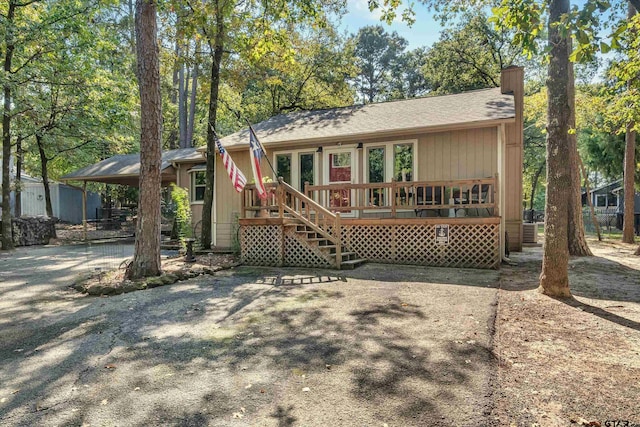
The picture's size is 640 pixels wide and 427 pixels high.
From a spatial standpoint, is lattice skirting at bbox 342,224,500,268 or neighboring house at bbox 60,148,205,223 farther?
neighboring house at bbox 60,148,205,223

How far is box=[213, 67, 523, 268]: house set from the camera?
828 centimetres

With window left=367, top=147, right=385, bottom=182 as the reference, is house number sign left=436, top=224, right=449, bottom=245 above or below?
below

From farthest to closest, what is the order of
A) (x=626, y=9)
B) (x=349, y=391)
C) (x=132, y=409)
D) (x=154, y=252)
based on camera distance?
(x=626, y=9) → (x=154, y=252) → (x=349, y=391) → (x=132, y=409)

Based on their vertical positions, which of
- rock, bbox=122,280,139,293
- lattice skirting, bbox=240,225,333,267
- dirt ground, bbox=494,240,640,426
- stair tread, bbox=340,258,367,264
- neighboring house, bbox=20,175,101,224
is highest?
neighboring house, bbox=20,175,101,224

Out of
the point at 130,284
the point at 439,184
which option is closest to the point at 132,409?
the point at 130,284

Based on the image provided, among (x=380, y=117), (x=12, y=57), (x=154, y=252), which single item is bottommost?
(x=154, y=252)

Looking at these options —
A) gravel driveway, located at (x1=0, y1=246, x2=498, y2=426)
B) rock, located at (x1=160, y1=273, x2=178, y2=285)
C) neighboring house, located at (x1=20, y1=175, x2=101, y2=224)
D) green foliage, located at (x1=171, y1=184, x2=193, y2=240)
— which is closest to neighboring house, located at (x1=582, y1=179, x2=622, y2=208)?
gravel driveway, located at (x1=0, y1=246, x2=498, y2=426)

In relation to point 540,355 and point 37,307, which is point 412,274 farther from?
point 37,307

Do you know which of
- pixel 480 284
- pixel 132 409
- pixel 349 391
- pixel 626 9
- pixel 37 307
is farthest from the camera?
pixel 626 9

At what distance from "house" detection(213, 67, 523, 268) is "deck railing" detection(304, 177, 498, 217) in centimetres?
3

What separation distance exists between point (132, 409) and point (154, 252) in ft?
15.8

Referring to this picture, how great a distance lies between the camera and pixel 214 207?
11930 millimetres

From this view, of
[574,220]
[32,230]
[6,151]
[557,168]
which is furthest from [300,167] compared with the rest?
[32,230]

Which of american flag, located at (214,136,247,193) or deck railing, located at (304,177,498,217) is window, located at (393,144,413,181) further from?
american flag, located at (214,136,247,193)
